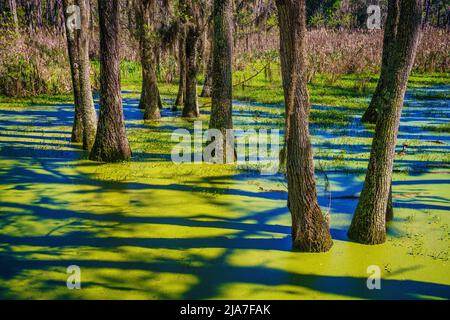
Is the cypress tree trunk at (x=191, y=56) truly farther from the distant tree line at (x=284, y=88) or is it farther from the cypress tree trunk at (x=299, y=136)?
the cypress tree trunk at (x=299, y=136)

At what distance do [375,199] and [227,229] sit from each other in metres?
2.10

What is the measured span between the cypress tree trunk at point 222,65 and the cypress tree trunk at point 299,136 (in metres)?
4.56

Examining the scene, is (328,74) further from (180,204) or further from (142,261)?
(142,261)

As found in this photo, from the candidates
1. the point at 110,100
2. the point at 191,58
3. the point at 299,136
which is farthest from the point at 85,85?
the point at 299,136

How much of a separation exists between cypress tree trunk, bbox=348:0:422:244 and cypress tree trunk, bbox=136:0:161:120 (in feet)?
31.5

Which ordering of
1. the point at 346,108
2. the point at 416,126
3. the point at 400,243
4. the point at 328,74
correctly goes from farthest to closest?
the point at 328,74, the point at 346,108, the point at 416,126, the point at 400,243

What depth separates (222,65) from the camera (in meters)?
10.3

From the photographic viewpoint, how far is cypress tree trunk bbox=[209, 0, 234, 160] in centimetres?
1011

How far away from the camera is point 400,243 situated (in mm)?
6578

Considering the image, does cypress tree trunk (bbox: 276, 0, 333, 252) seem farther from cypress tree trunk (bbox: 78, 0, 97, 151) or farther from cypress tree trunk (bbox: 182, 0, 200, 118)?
cypress tree trunk (bbox: 182, 0, 200, 118)

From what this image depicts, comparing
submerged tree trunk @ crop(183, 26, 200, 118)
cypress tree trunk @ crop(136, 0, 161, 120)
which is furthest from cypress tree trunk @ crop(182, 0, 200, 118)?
cypress tree trunk @ crop(136, 0, 161, 120)

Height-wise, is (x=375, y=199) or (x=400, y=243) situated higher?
(x=375, y=199)

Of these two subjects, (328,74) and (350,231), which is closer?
(350,231)

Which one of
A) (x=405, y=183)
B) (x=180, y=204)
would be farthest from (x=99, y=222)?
(x=405, y=183)
